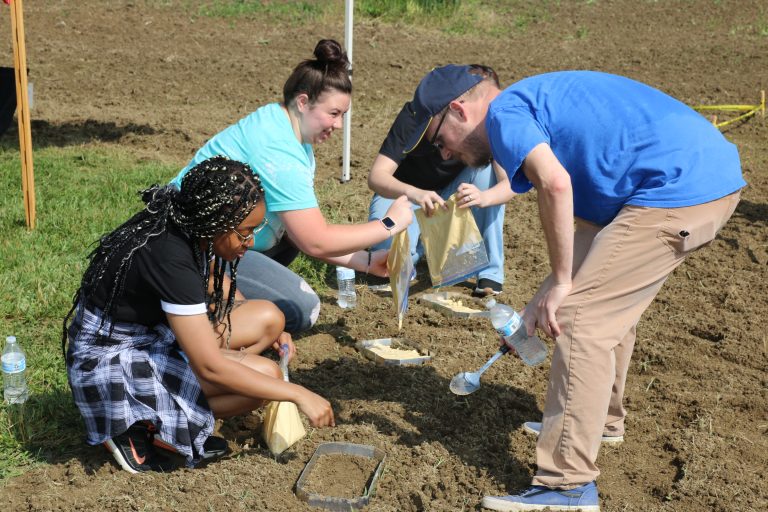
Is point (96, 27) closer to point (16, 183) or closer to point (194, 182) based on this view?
point (16, 183)

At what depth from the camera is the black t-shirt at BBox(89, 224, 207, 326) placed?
126 inches

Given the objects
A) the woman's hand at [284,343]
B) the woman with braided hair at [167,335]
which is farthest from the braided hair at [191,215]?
the woman's hand at [284,343]

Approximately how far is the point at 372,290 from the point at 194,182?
96.9 inches

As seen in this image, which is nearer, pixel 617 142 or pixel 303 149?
pixel 617 142

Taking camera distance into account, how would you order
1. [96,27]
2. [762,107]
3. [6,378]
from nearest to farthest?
[6,378], [762,107], [96,27]

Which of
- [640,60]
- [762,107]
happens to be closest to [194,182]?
[762,107]

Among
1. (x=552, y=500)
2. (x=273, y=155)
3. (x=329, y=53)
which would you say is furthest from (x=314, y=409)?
(x=329, y=53)

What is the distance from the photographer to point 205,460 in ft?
12.0

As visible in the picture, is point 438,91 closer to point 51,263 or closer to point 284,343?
point 284,343

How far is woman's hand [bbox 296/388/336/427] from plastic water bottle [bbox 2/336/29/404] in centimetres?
134

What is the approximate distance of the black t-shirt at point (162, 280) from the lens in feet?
10.5

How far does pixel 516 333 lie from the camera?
3602mm

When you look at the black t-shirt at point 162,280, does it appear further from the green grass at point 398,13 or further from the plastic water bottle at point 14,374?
the green grass at point 398,13

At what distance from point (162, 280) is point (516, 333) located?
1428 millimetres
